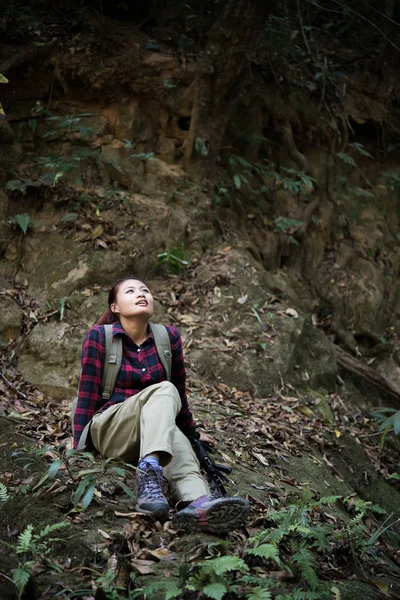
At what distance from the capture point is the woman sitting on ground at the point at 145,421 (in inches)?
131

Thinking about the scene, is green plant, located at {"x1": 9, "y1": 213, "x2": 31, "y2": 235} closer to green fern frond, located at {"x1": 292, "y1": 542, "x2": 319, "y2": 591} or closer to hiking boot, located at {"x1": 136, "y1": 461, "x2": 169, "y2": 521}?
hiking boot, located at {"x1": 136, "y1": 461, "x2": 169, "y2": 521}

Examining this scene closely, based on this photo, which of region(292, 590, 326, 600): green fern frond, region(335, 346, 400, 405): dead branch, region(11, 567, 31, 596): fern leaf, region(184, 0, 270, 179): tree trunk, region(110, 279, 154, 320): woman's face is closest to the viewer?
region(11, 567, 31, 596): fern leaf

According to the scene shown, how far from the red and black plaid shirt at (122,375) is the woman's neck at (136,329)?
0.04 m

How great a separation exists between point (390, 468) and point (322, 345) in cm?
186

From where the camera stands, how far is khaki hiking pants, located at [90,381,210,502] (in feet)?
11.9

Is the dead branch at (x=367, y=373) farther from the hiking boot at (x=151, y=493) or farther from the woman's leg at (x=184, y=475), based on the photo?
the hiking boot at (x=151, y=493)

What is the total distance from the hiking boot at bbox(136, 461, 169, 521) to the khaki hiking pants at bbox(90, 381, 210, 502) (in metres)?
0.12

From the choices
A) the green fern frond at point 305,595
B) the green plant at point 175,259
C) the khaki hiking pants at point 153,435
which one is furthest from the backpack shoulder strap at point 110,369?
the green plant at point 175,259

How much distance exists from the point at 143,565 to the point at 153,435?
2.72 feet

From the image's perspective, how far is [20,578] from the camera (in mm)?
2600

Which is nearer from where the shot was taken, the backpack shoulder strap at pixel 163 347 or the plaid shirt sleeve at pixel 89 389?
the plaid shirt sleeve at pixel 89 389

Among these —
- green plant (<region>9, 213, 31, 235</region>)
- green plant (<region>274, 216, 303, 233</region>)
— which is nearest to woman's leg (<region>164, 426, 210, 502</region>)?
green plant (<region>9, 213, 31, 235</region>)

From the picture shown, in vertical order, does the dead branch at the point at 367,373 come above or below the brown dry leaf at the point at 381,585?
below

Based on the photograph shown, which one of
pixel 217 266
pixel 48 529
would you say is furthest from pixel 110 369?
pixel 217 266
